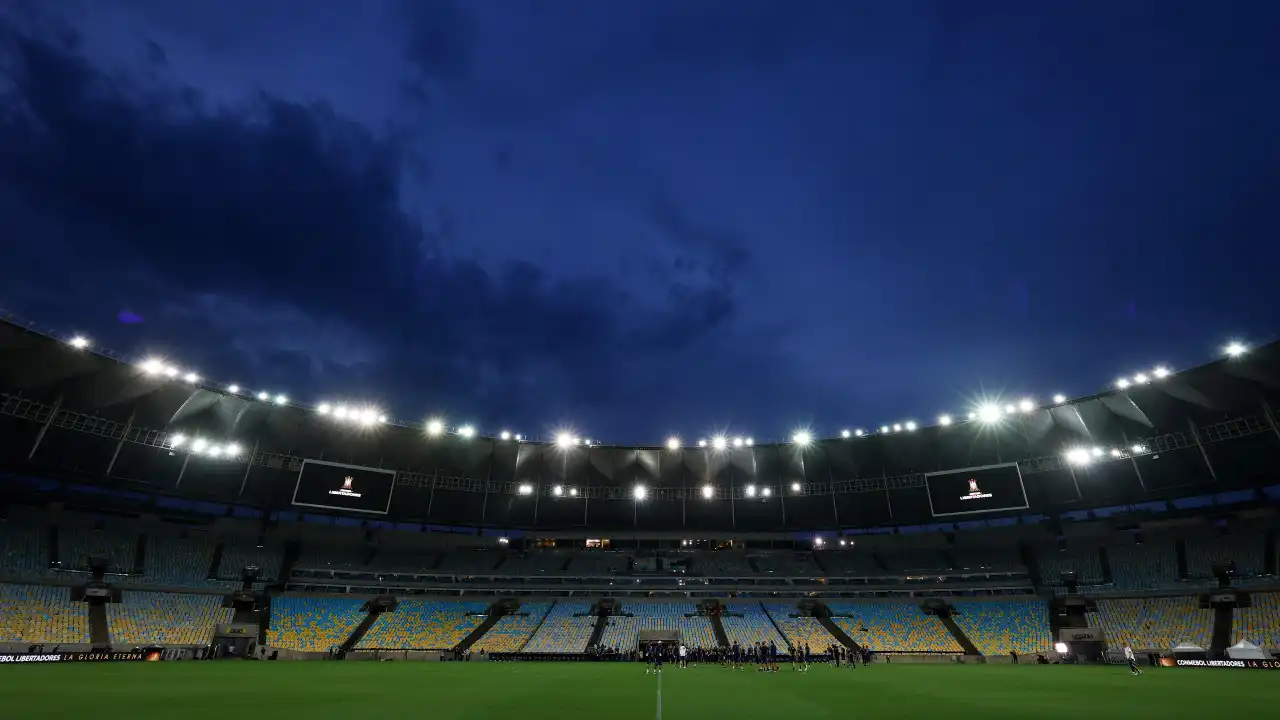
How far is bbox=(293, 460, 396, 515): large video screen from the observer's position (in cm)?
5481

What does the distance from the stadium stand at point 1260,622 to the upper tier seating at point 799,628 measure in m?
27.5

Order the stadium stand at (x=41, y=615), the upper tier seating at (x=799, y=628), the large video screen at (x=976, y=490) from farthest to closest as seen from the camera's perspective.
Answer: the large video screen at (x=976, y=490)
the upper tier seating at (x=799, y=628)
the stadium stand at (x=41, y=615)

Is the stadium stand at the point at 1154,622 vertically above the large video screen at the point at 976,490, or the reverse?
the large video screen at the point at 976,490

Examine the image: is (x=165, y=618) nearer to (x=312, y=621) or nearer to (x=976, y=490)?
(x=312, y=621)

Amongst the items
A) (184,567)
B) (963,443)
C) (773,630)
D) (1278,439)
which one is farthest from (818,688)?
(184,567)

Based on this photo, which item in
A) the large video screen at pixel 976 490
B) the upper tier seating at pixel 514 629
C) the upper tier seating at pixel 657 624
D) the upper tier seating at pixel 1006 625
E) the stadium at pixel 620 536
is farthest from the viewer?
the large video screen at pixel 976 490

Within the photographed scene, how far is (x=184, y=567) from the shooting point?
5278 cm

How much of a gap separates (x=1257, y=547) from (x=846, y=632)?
32.4 m

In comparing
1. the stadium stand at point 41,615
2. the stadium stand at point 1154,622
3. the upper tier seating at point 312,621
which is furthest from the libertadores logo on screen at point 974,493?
the stadium stand at point 41,615

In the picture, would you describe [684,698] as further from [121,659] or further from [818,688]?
[121,659]

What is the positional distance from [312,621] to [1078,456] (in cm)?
6819

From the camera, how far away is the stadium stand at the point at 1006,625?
49031mm

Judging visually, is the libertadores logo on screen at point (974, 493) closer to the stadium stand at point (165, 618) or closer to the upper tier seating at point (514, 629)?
the upper tier seating at point (514, 629)

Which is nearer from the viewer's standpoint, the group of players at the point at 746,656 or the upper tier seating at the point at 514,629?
the group of players at the point at 746,656
